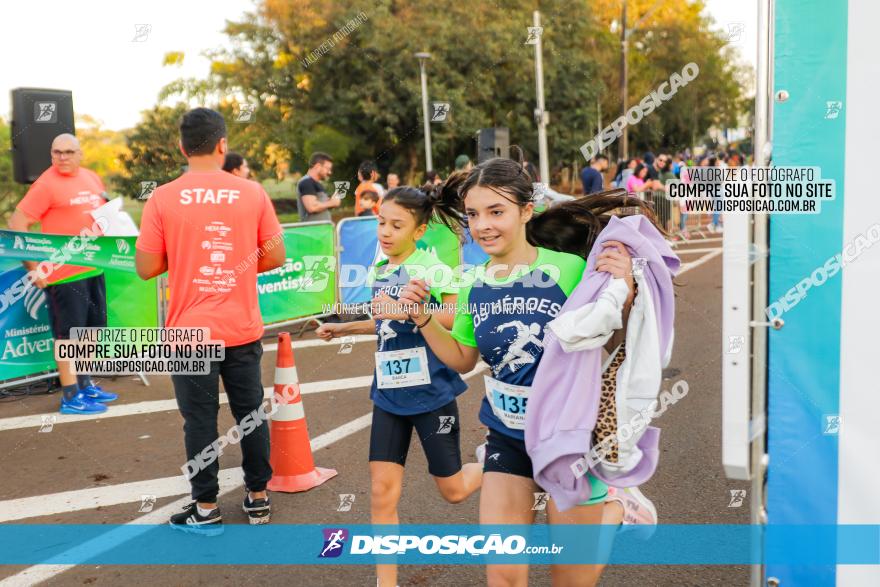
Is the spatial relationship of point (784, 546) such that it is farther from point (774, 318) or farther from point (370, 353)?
point (370, 353)

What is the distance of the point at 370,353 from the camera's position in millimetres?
9500

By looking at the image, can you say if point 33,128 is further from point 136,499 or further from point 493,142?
point 493,142

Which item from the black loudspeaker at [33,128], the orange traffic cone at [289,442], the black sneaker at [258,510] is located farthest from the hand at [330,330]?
the black loudspeaker at [33,128]

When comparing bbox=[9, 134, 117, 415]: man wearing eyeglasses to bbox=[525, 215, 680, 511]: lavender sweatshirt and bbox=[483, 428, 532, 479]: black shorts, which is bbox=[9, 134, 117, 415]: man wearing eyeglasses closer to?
bbox=[483, 428, 532, 479]: black shorts

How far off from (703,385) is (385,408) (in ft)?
14.6

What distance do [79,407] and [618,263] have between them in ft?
19.5

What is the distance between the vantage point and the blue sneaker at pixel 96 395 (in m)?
7.54

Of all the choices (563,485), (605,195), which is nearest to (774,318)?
(563,485)

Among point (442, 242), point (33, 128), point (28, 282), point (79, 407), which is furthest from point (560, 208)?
point (442, 242)

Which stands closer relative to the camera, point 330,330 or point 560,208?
point 560,208

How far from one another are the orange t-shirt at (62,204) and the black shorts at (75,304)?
0.11m

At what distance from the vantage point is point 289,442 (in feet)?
17.5

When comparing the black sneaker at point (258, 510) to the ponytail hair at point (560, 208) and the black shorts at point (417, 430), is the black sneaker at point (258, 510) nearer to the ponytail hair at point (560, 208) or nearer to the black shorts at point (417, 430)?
the black shorts at point (417, 430)

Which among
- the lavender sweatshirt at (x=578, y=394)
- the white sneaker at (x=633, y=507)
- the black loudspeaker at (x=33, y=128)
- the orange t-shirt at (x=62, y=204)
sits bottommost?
the white sneaker at (x=633, y=507)
